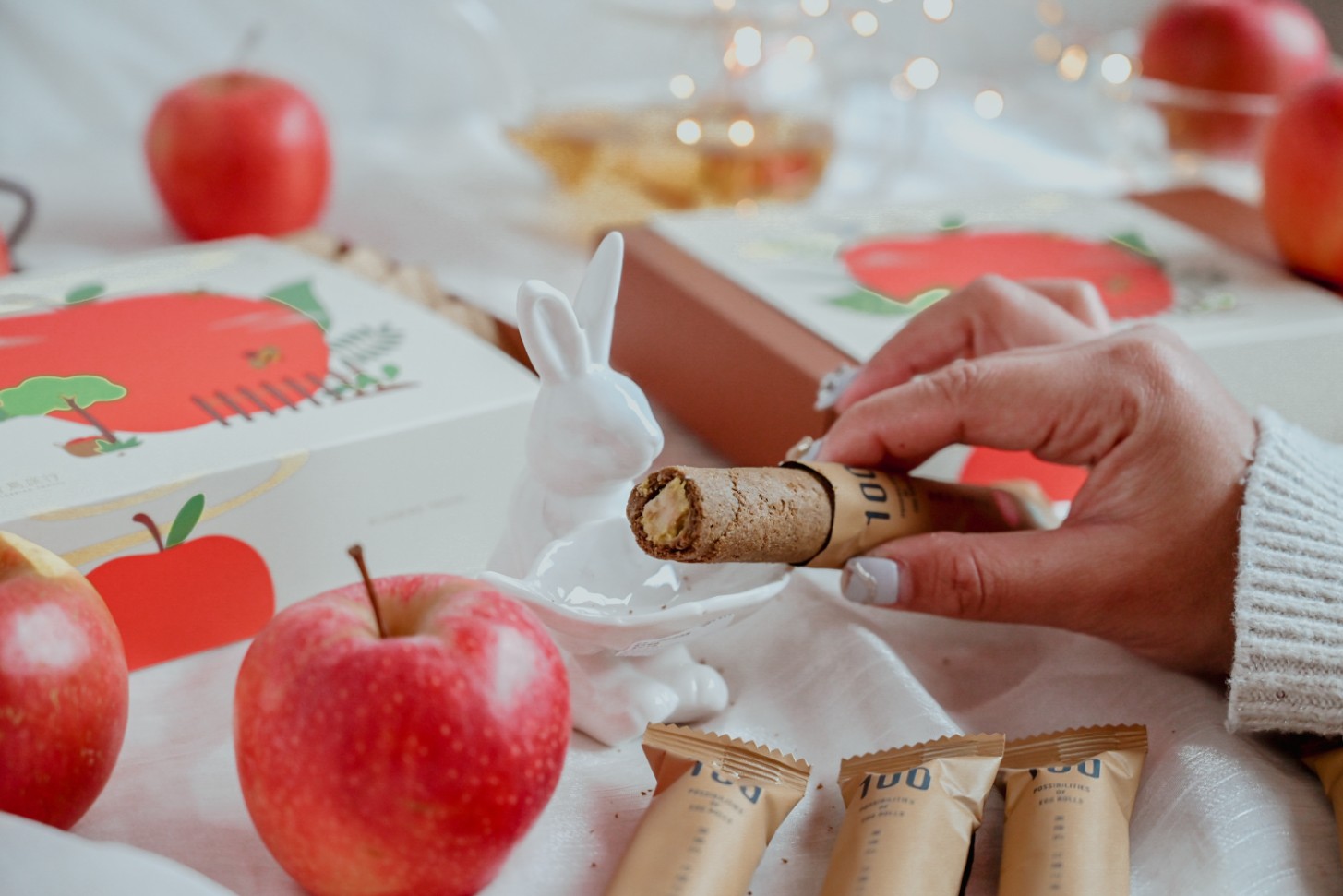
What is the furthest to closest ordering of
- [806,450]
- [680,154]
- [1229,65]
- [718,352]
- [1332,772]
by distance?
[1229,65] → [680,154] → [718,352] → [806,450] → [1332,772]

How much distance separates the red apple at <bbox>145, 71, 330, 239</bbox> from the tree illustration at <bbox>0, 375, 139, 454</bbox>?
0.37m


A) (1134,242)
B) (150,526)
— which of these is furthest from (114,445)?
(1134,242)

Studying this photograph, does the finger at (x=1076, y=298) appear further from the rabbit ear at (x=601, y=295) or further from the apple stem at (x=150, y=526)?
the apple stem at (x=150, y=526)

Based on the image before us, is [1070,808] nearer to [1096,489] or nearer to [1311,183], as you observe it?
[1096,489]

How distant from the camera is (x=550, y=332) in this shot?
0.44 m

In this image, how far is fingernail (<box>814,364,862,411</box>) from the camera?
0.62 meters

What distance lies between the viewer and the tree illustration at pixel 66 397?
0.53 metres

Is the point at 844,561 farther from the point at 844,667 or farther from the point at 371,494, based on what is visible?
the point at 371,494

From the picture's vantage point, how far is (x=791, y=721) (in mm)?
511

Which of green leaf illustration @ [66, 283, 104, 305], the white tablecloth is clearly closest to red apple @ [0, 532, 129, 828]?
the white tablecloth

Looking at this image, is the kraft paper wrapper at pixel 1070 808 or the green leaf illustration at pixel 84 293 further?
the green leaf illustration at pixel 84 293

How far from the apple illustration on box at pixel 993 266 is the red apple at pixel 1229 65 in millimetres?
325

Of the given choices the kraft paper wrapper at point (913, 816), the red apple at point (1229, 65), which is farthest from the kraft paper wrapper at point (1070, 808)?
the red apple at point (1229, 65)

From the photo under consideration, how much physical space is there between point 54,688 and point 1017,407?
0.39 meters
